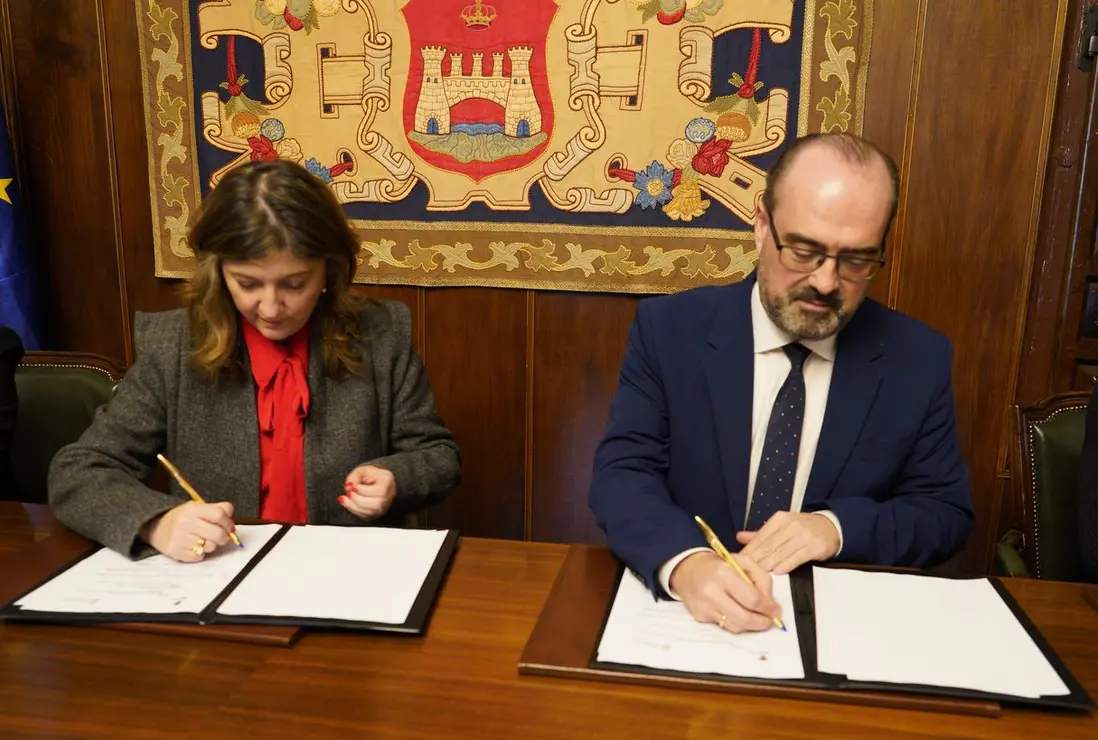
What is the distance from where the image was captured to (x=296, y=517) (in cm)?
177

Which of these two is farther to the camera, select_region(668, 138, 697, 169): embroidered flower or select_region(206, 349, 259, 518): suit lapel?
select_region(668, 138, 697, 169): embroidered flower

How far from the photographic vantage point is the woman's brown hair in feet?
5.22

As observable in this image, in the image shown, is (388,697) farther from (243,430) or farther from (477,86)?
(477,86)

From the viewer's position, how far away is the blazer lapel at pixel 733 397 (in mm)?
1545

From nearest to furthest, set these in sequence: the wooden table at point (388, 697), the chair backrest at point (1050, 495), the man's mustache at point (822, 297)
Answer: the wooden table at point (388, 697) < the man's mustache at point (822, 297) < the chair backrest at point (1050, 495)

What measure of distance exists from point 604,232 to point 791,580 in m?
1.61

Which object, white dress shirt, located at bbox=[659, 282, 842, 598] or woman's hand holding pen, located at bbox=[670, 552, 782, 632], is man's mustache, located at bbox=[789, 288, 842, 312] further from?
woman's hand holding pen, located at bbox=[670, 552, 782, 632]

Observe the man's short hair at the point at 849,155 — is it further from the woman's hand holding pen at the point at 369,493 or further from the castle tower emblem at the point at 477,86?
the castle tower emblem at the point at 477,86

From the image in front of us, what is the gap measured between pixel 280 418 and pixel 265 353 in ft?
0.45

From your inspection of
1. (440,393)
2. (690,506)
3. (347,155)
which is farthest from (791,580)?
(347,155)

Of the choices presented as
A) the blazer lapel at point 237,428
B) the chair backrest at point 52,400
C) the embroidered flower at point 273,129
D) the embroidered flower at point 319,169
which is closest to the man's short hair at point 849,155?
the blazer lapel at point 237,428

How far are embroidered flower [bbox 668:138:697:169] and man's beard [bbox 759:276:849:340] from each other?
1.16 meters

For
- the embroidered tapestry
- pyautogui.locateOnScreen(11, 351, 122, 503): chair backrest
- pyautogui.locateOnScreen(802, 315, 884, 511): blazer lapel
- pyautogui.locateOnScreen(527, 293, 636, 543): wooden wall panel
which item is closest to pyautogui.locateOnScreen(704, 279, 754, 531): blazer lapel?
pyautogui.locateOnScreen(802, 315, 884, 511): blazer lapel

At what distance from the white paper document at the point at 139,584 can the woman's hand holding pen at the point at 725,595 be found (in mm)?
675
